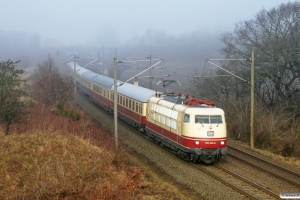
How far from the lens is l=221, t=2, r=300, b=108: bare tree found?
34562 millimetres

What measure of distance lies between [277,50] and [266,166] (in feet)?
57.3

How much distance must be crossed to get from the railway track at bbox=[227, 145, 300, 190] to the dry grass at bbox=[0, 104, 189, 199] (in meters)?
5.34

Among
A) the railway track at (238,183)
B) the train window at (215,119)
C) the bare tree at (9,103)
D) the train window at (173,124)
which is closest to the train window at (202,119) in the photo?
the train window at (215,119)

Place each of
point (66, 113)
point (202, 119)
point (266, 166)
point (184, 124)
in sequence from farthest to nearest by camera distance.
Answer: point (66, 113) → point (266, 166) → point (184, 124) → point (202, 119)

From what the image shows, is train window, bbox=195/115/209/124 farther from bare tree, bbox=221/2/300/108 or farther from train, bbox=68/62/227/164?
bare tree, bbox=221/2/300/108

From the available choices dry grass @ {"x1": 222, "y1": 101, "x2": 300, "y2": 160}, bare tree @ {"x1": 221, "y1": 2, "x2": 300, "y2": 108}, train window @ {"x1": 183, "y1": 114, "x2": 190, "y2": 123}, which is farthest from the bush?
bare tree @ {"x1": 221, "y1": 2, "x2": 300, "y2": 108}

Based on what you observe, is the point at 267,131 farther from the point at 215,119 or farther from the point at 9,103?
the point at 9,103

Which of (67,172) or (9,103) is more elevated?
(9,103)

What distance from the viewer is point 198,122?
64.4 feet

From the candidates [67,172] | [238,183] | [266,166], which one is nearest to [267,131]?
[266,166]

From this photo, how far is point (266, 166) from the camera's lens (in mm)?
20234

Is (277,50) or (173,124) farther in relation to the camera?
(277,50)

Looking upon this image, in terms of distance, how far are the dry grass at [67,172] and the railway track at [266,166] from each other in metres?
5.34

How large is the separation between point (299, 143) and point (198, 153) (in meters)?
9.20
